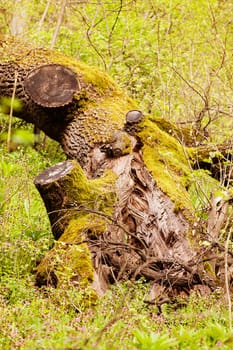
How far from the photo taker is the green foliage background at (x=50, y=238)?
361cm

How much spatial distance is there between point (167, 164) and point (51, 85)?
6.17 feet

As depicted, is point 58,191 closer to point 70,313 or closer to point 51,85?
point 70,313

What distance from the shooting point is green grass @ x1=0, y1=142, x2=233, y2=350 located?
11.0 ft

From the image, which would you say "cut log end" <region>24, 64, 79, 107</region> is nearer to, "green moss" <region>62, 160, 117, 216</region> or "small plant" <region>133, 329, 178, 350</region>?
"green moss" <region>62, 160, 117, 216</region>

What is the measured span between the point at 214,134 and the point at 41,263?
5356 mm

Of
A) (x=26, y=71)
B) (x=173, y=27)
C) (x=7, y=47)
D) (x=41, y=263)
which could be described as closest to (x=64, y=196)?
(x=41, y=263)

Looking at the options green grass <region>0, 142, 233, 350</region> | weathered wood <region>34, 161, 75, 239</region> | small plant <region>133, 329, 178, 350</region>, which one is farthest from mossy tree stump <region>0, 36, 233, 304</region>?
small plant <region>133, 329, 178, 350</region>

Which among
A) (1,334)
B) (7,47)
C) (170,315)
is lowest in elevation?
(170,315)

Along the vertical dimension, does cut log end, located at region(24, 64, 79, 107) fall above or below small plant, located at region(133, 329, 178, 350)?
above

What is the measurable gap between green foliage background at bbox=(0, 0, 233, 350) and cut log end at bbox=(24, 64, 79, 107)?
2.96ft

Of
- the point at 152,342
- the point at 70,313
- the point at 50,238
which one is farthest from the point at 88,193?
the point at 152,342

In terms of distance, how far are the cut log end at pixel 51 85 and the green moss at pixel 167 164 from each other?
1.18 metres

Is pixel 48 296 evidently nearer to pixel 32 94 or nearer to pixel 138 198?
pixel 138 198

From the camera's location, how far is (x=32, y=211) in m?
7.26
